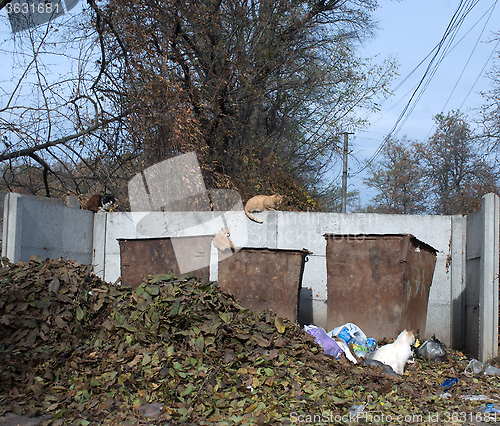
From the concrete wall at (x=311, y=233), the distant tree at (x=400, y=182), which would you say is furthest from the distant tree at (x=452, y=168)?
the concrete wall at (x=311, y=233)

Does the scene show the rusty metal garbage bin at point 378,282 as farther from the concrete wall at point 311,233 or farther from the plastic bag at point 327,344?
the plastic bag at point 327,344

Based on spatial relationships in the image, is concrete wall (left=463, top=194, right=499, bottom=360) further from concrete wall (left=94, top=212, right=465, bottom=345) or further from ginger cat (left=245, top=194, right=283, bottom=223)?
ginger cat (left=245, top=194, right=283, bottom=223)

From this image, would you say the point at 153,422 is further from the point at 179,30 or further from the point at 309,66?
the point at 309,66

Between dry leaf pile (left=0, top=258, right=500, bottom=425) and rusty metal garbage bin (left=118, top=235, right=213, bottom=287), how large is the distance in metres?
1.26

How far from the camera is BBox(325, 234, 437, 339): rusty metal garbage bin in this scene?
5.05 metres

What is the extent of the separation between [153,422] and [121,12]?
749cm

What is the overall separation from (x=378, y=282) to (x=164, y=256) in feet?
8.87

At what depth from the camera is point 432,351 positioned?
485 centimetres

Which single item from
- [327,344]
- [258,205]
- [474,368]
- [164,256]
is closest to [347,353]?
[327,344]

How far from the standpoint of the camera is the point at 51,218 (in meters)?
5.90

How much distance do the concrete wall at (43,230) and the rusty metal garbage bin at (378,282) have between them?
11.8ft

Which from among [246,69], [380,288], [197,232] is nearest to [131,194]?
[197,232]

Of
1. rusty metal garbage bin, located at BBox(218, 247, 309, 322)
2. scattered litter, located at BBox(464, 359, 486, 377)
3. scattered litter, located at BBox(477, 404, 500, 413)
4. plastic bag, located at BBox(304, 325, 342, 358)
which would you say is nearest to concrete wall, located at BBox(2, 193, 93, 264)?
rusty metal garbage bin, located at BBox(218, 247, 309, 322)

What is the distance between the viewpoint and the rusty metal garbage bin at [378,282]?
5.05 metres
